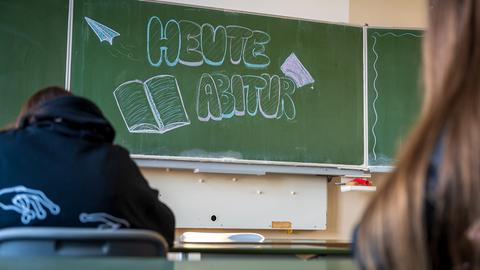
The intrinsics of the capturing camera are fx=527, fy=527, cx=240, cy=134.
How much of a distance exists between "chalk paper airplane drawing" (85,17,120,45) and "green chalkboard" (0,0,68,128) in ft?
0.52

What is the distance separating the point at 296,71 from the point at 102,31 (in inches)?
51.5

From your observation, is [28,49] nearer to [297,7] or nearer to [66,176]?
[297,7]

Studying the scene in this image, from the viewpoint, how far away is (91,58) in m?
3.18

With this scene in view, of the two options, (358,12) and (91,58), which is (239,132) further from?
(358,12)

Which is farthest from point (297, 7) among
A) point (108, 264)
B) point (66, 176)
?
point (108, 264)

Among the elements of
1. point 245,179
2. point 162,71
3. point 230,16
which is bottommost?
point 245,179

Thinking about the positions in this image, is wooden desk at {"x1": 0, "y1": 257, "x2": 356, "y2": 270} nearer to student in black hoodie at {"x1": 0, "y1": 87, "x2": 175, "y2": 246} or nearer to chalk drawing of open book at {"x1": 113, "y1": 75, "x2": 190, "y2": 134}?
student in black hoodie at {"x1": 0, "y1": 87, "x2": 175, "y2": 246}

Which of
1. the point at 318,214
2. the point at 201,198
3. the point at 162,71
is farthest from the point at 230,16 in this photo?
the point at 318,214

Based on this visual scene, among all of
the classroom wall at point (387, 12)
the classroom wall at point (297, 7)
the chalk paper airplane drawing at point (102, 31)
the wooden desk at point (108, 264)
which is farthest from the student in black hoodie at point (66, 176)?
the classroom wall at point (387, 12)

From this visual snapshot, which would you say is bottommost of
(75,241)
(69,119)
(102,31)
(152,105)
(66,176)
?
(75,241)

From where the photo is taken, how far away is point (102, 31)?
3.21 meters

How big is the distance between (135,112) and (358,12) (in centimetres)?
188

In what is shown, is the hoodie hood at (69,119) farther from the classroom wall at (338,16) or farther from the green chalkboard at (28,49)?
the classroom wall at (338,16)

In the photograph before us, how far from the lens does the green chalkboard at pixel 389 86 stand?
373 centimetres
